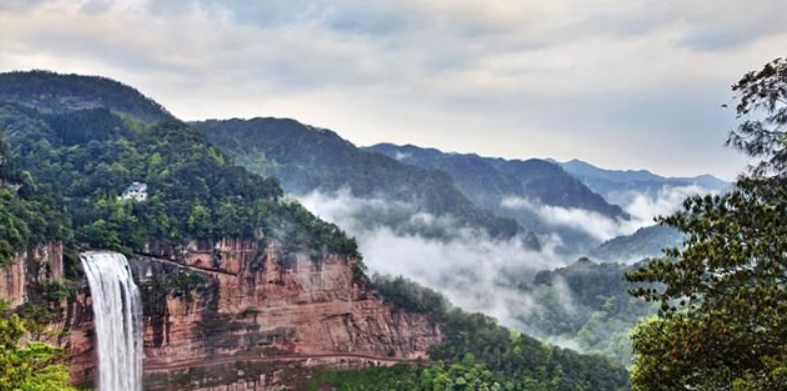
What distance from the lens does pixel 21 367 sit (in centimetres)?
1279

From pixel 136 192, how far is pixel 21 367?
136ft

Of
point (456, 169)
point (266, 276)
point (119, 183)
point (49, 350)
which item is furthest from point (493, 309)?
point (456, 169)

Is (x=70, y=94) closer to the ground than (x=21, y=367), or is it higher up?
higher up

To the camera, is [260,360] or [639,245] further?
[639,245]

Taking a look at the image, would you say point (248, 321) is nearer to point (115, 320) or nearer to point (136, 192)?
→ point (115, 320)

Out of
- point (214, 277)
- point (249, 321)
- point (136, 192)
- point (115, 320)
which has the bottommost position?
point (249, 321)

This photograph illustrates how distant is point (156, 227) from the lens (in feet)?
160

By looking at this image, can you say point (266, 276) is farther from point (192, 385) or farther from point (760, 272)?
point (760, 272)

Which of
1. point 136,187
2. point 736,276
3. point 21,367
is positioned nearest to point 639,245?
point 136,187

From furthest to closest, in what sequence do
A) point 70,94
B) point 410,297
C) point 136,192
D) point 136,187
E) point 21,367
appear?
point 70,94
point 410,297
point 136,187
point 136,192
point 21,367

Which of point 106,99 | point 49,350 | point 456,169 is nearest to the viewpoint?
point 49,350

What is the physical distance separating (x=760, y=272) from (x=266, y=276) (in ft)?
149

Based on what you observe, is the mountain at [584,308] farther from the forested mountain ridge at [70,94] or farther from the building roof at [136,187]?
the forested mountain ridge at [70,94]

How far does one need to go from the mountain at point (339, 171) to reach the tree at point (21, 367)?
94.7 meters
